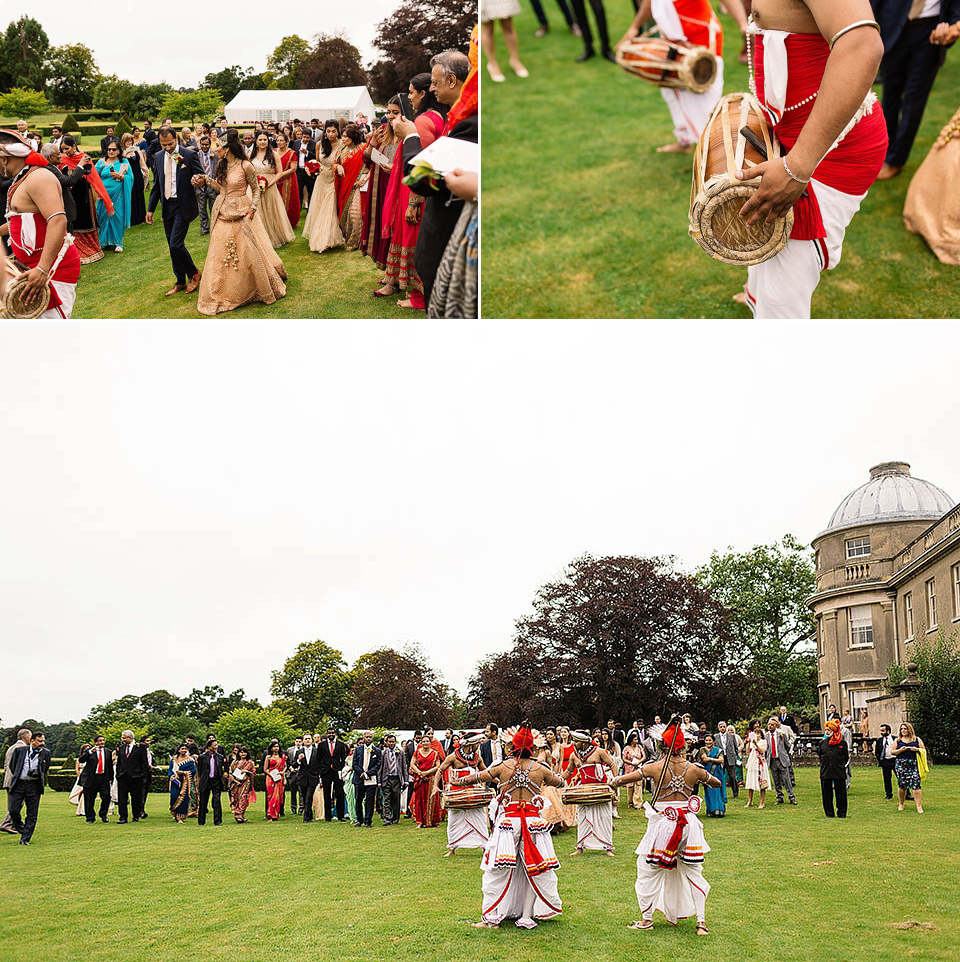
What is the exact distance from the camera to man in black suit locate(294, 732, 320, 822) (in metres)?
13.4

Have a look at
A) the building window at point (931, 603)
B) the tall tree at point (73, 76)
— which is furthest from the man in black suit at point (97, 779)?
the building window at point (931, 603)

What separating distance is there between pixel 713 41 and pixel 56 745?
35.2 meters

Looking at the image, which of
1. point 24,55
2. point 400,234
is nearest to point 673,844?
point 400,234

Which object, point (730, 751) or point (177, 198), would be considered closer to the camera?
point (177, 198)

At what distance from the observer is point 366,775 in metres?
12.5

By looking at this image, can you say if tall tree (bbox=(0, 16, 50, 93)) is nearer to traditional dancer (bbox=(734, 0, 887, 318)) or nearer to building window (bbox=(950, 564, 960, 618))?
traditional dancer (bbox=(734, 0, 887, 318))

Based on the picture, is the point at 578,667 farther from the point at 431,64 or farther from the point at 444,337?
the point at 431,64

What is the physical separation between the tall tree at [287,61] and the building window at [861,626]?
23.2 meters

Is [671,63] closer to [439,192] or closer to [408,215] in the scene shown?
[439,192]

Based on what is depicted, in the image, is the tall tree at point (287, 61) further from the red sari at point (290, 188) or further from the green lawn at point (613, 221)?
the green lawn at point (613, 221)

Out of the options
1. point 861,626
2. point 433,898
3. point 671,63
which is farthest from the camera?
point 861,626

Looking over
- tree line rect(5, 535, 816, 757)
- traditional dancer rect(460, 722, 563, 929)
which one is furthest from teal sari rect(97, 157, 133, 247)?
tree line rect(5, 535, 816, 757)

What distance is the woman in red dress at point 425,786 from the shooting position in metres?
11.9

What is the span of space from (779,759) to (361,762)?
530cm
